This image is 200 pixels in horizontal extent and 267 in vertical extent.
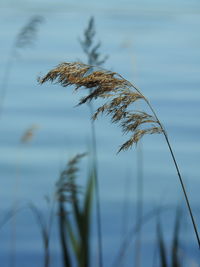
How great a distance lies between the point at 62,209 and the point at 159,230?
0.85 ft

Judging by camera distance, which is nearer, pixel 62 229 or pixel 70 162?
pixel 62 229

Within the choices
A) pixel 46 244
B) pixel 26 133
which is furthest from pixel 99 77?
pixel 46 244

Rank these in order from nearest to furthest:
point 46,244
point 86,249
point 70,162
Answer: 1. point 86,249
2. point 46,244
3. point 70,162

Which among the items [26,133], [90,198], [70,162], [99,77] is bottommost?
[90,198]

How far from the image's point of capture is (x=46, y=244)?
225 centimetres

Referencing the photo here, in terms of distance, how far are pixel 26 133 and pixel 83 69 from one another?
319 mm

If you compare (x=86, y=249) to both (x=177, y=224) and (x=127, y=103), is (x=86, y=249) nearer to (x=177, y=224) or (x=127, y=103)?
(x=177, y=224)

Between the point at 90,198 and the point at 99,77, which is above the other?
the point at 99,77

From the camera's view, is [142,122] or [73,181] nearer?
[73,181]

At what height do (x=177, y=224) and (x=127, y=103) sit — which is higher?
(x=127, y=103)

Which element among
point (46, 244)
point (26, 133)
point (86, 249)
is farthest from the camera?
point (26, 133)

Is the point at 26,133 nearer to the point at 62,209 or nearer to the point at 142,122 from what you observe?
the point at 142,122

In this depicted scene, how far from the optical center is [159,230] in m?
2.12

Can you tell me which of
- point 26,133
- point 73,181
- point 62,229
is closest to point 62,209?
A: point 62,229
